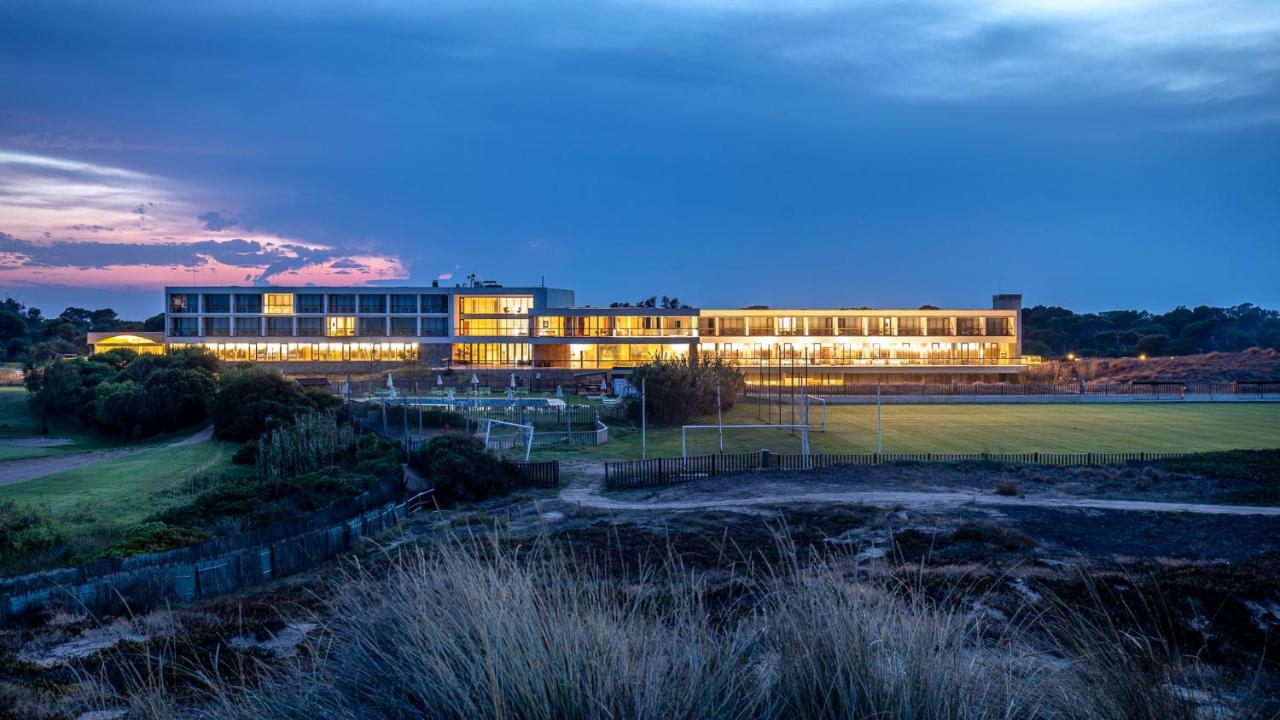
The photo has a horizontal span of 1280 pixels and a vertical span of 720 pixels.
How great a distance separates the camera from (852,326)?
80.9 meters

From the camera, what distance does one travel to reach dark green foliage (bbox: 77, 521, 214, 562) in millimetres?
18219

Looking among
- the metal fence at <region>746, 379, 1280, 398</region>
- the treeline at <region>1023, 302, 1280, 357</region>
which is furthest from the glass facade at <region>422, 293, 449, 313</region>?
the treeline at <region>1023, 302, 1280, 357</region>

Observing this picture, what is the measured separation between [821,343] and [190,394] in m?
53.4

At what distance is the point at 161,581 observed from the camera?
14.7m

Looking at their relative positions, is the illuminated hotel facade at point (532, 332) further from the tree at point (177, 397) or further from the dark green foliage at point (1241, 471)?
the dark green foliage at point (1241, 471)

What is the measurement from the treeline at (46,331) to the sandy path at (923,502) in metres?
65.2

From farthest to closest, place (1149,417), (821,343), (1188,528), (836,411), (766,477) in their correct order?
(821,343), (836,411), (1149,417), (766,477), (1188,528)

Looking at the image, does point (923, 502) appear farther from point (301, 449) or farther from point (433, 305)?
point (433, 305)

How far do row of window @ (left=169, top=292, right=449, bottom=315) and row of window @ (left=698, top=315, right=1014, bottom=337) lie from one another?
27.6m

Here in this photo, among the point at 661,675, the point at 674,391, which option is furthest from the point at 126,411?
the point at 661,675

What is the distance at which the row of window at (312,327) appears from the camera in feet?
267

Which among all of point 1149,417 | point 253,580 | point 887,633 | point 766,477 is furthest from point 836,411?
point 887,633

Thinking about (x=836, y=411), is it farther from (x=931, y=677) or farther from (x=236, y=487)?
(x=931, y=677)

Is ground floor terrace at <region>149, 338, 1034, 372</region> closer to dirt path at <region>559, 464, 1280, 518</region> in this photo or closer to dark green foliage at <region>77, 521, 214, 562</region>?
dirt path at <region>559, 464, 1280, 518</region>
